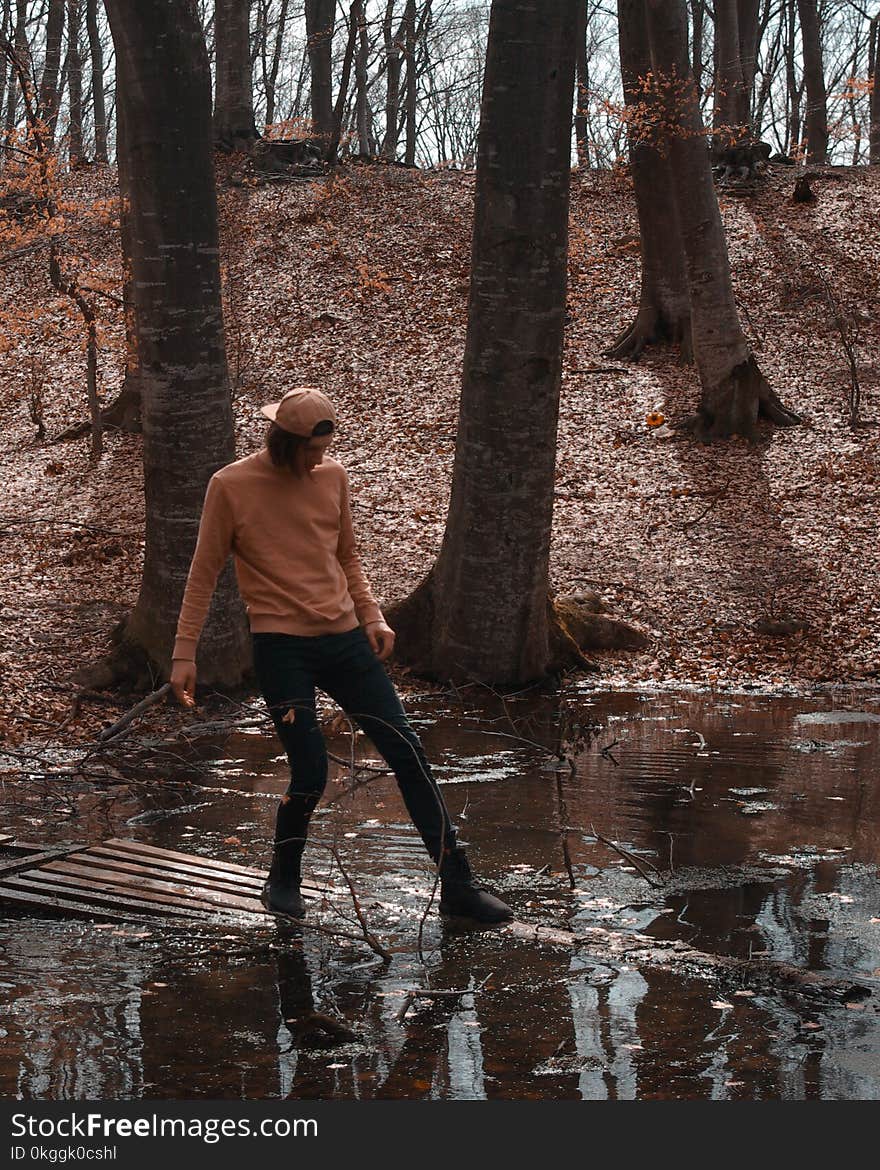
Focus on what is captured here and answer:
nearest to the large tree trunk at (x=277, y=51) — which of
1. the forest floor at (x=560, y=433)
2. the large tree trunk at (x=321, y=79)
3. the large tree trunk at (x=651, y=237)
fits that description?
the large tree trunk at (x=321, y=79)

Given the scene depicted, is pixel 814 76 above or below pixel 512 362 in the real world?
above

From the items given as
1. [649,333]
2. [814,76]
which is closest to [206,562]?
[649,333]

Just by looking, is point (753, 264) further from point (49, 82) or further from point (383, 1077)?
point (383, 1077)

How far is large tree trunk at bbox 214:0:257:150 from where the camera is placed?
26.9 metres

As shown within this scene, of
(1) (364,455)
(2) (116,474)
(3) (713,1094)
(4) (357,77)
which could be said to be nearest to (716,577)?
(1) (364,455)

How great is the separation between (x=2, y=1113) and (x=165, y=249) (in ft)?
23.5

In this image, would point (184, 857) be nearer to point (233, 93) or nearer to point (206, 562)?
point (206, 562)

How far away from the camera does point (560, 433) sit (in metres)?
18.0

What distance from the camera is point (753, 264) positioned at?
74.8 ft

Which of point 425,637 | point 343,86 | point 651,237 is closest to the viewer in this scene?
point 425,637

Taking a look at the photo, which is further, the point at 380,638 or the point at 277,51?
the point at 277,51

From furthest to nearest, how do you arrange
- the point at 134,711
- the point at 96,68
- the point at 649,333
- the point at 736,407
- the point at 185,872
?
the point at 96,68, the point at 649,333, the point at 736,407, the point at 134,711, the point at 185,872

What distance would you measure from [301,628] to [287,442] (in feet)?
2.38

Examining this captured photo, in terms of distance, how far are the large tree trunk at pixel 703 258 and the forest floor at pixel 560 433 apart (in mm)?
609
